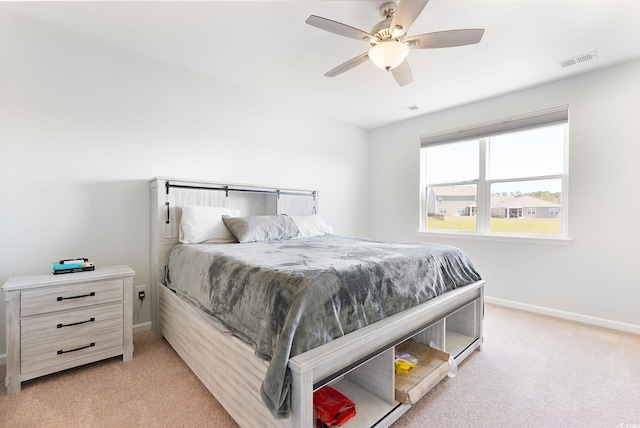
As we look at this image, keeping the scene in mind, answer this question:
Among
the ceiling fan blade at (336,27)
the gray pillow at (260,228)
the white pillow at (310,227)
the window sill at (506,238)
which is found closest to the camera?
the ceiling fan blade at (336,27)

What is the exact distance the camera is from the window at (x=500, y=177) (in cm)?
313

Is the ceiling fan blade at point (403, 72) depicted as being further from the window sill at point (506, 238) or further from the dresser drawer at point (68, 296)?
the dresser drawer at point (68, 296)

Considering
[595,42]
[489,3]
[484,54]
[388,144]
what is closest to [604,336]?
[595,42]

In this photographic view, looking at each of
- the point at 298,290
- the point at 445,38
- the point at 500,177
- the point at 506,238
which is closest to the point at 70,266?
the point at 298,290

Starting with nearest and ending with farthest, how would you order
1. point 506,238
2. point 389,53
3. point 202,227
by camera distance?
point 389,53 → point 202,227 → point 506,238

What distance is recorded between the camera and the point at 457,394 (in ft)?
5.65

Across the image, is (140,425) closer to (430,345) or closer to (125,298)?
(125,298)

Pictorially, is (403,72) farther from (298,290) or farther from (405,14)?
(298,290)

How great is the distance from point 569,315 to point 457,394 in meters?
2.16

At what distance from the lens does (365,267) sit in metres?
1.53

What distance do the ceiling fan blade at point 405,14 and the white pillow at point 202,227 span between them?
2.07m

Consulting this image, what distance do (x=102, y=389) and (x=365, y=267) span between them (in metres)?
1.82

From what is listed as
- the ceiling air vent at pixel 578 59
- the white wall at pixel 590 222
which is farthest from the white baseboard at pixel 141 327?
the ceiling air vent at pixel 578 59

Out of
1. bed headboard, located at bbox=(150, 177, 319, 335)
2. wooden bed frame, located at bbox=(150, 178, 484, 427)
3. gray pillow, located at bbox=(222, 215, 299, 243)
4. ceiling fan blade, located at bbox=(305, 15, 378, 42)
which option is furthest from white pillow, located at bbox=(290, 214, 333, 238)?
ceiling fan blade, located at bbox=(305, 15, 378, 42)
